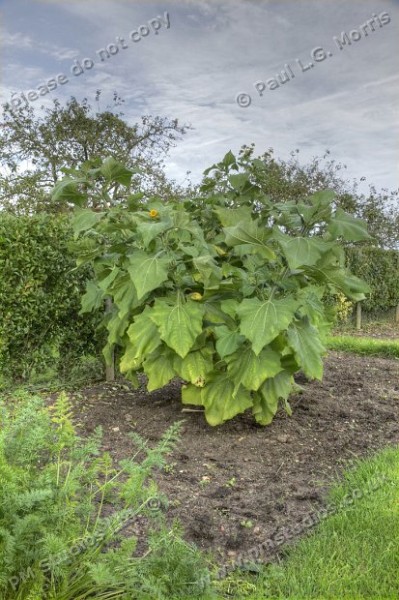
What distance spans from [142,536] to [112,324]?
1.70 meters

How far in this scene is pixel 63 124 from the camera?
1326cm

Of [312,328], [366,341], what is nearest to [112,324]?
[312,328]

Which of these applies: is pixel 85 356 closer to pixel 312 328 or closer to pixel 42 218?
pixel 42 218

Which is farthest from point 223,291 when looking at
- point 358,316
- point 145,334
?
point 358,316

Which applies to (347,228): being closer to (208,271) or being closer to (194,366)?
(208,271)

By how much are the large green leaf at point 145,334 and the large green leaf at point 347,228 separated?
3.92 feet

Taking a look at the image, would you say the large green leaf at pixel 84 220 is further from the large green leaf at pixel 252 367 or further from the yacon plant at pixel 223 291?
the large green leaf at pixel 252 367

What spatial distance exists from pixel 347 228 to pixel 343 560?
1.71m

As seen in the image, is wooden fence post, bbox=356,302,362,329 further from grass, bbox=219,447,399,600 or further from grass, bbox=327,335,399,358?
grass, bbox=219,447,399,600

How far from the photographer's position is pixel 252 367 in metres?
3.40

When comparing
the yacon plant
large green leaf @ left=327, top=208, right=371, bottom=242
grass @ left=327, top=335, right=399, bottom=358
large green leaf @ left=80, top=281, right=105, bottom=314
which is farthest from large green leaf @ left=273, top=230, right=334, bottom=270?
grass @ left=327, top=335, right=399, bottom=358

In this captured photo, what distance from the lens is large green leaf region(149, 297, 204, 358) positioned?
3.37 m

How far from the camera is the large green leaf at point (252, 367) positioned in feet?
11.0

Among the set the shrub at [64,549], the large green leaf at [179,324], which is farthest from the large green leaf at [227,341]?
the shrub at [64,549]
